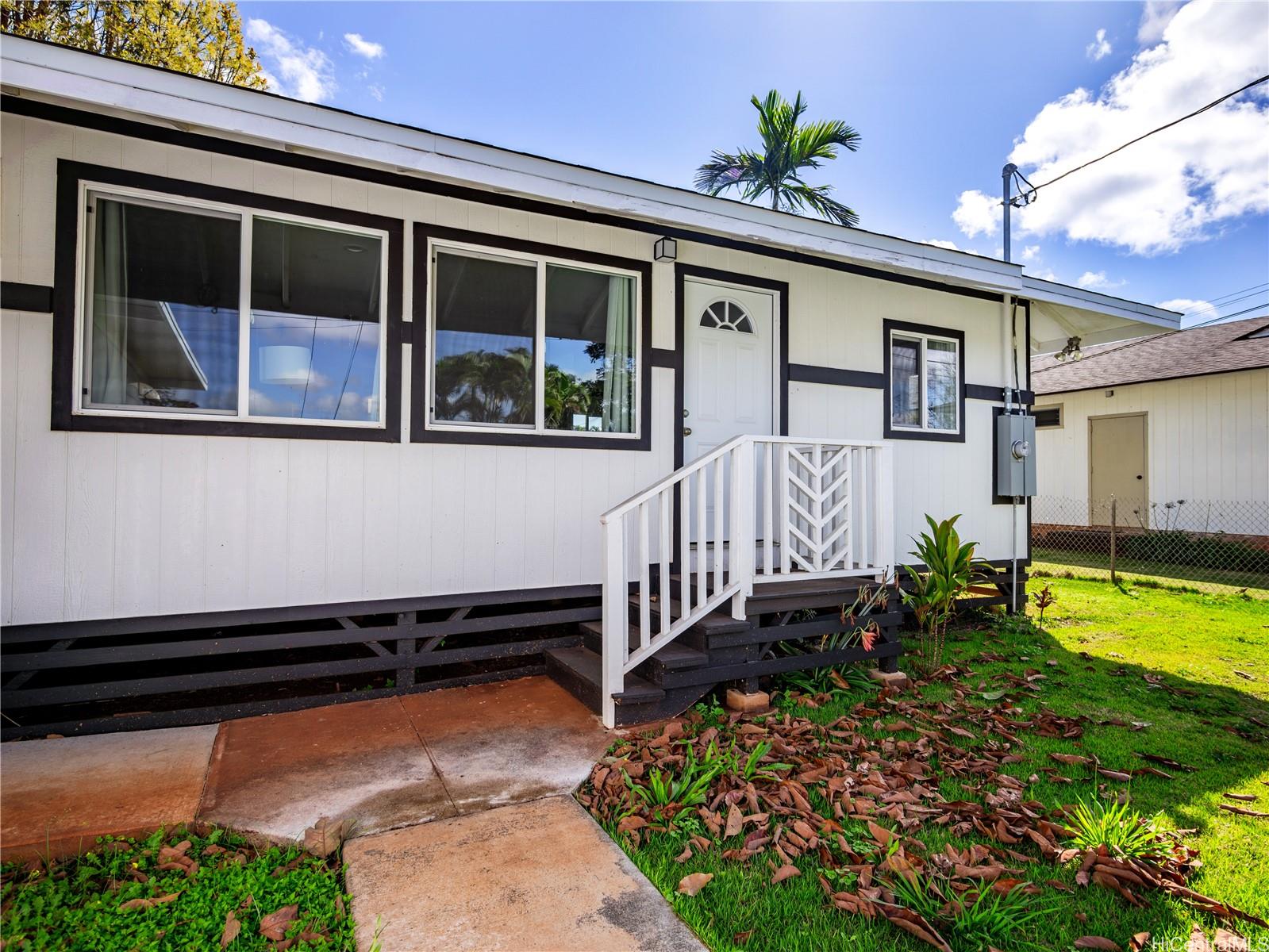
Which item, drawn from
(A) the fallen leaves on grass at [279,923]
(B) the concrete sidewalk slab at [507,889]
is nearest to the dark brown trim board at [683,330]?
(B) the concrete sidewalk slab at [507,889]

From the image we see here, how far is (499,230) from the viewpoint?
407 centimetres

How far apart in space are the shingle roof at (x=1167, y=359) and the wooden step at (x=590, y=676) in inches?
425

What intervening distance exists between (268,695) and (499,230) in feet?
10.3

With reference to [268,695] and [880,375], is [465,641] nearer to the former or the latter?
[268,695]

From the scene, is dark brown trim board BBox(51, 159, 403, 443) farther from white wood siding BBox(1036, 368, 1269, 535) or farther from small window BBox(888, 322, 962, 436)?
white wood siding BBox(1036, 368, 1269, 535)

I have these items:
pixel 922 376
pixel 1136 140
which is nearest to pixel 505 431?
pixel 922 376

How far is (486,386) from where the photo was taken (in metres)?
4.06

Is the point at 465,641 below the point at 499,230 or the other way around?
below

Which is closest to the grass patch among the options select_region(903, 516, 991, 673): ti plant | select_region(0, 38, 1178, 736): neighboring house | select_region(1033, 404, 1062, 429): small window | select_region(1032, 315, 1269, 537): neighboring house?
select_region(0, 38, 1178, 736): neighboring house

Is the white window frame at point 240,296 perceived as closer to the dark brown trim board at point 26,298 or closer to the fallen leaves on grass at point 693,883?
the dark brown trim board at point 26,298

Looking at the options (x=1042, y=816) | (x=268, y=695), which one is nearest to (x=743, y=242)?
(x=1042, y=816)

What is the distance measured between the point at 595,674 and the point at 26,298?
331 cm

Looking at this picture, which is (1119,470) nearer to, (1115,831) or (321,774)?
(1115,831)

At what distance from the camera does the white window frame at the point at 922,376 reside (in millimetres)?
5645
